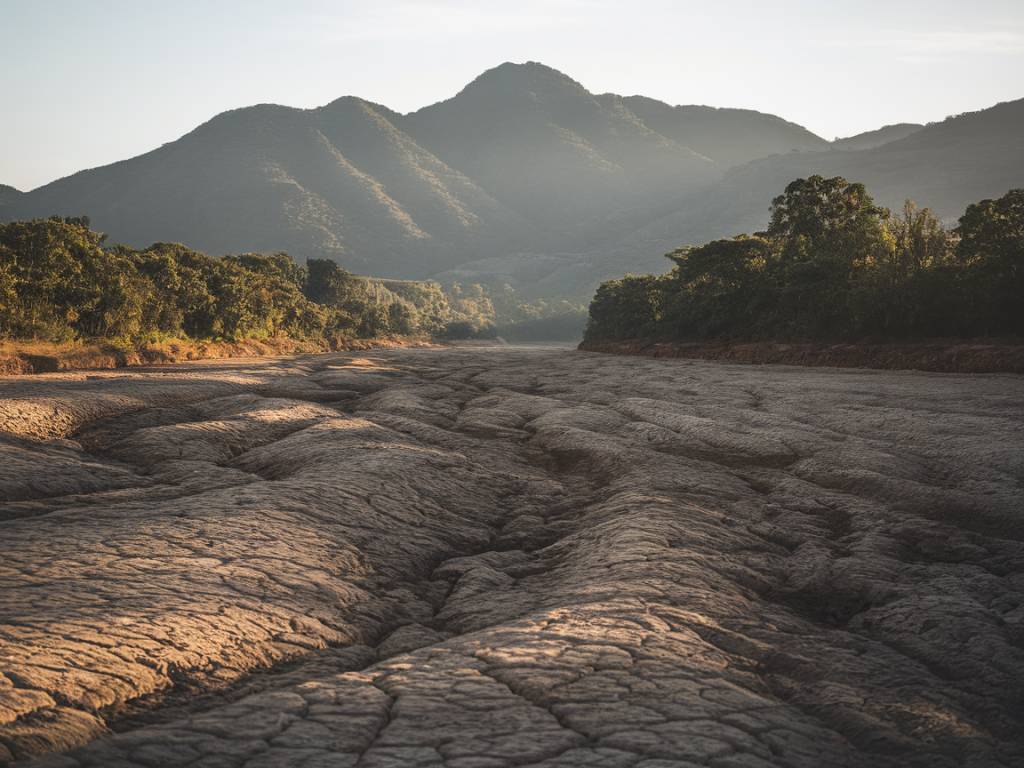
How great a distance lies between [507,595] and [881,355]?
29.9m

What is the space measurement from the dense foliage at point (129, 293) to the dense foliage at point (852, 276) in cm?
3415

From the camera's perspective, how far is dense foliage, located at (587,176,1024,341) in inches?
1191

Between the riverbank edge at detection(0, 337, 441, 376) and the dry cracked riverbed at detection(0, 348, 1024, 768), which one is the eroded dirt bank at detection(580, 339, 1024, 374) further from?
the riverbank edge at detection(0, 337, 441, 376)

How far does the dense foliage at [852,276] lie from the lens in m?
30.2

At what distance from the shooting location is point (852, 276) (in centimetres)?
3950

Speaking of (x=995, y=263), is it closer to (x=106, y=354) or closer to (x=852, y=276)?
(x=852, y=276)

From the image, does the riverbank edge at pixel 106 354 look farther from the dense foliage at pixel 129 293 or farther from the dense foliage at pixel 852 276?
the dense foliage at pixel 852 276

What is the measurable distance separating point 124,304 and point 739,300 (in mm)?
37293

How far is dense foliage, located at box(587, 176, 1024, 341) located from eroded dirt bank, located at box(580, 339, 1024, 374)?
146 cm

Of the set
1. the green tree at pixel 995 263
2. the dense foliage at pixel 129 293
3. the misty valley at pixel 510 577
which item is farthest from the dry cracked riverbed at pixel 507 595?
the dense foliage at pixel 129 293

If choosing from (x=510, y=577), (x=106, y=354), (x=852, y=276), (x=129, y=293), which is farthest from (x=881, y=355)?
(x=129, y=293)

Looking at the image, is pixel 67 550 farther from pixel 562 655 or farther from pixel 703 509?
pixel 703 509

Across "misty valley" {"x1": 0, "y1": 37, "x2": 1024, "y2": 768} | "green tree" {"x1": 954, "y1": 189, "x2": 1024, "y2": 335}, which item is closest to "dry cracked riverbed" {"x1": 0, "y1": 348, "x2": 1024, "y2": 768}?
"misty valley" {"x1": 0, "y1": 37, "x2": 1024, "y2": 768}

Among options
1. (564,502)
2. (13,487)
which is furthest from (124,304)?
(564,502)
